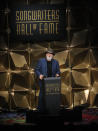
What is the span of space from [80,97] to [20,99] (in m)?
1.82

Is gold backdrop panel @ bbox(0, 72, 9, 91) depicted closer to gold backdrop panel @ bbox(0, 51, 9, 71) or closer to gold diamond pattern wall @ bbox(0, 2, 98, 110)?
gold diamond pattern wall @ bbox(0, 2, 98, 110)

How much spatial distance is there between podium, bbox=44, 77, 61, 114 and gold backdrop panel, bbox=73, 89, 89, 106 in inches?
58.7

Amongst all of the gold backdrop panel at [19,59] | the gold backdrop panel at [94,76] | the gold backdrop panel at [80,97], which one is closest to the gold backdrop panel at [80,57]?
the gold backdrop panel at [94,76]

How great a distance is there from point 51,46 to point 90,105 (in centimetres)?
213

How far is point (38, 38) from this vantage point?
782cm

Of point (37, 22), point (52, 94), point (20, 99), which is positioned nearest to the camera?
point (52, 94)

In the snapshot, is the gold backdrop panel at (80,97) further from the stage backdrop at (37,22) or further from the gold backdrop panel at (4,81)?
the gold backdrop panel at (4,81)

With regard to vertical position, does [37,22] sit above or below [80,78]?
above

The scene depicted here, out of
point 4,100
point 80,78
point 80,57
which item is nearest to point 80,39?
point 80,57

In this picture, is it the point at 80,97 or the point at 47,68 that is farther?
the point at 80,97

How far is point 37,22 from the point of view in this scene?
7.80 meters

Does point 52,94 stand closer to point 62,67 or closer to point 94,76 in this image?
point 62,67

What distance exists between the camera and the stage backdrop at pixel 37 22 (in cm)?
775

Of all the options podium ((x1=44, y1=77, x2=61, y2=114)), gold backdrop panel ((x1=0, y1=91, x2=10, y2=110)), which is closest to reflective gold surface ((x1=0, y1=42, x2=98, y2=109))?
gold backdrop panel ((x1=0, y1=91, x2=10, y2=110))
